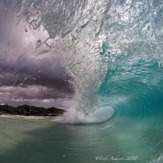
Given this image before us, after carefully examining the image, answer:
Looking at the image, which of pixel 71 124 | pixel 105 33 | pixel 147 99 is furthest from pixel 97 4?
pixel 71 124

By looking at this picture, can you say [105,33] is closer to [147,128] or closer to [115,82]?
[115,82]

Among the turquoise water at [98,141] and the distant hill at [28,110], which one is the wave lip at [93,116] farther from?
the distant hill at [28,110]

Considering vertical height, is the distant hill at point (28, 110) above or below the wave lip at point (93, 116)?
below

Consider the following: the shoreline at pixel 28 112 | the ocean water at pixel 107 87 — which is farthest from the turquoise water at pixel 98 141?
the shoreline at pixel 28 112

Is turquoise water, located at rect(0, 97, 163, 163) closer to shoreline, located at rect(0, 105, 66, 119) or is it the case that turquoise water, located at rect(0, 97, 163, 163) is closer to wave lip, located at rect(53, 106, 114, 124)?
wave lip, located at rect(53, 106, 114, 124)

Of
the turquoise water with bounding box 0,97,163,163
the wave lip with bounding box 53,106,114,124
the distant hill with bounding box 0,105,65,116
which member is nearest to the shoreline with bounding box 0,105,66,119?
the distant hill with bounding box 0,105,65,116
